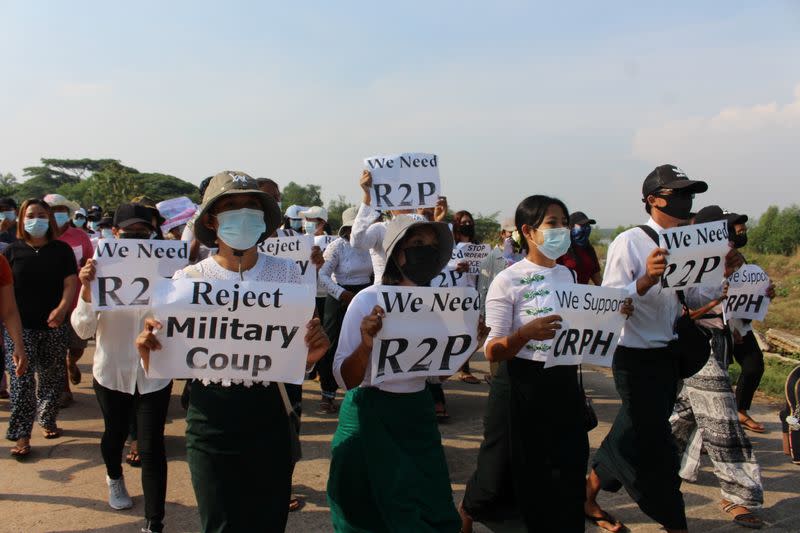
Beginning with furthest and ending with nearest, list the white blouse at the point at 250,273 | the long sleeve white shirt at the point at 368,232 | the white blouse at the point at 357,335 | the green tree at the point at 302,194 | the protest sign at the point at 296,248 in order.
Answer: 1. the green tree at the point at 302,194
2. the long sleeve white shirt at the point at 368,232
3. the protest sign at the point at 296,248
4. the white blouse at the point at 357,335
5. the white blouse at the point at 250,273

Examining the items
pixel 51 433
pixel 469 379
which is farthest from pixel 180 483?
pixel 469 379

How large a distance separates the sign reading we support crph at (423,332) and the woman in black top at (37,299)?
12.6 ft

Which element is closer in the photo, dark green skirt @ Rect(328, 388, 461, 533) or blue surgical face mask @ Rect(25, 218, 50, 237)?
dark green skirt @ Rect(328, 388, 461, 533)

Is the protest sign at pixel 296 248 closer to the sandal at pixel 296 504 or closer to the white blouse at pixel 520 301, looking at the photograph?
the sandal at pixel 296 504

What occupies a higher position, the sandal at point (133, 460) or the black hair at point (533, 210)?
the black hair at point (533, 210)

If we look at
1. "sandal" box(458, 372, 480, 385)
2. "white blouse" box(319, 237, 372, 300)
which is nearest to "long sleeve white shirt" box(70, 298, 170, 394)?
"white blouse" box(319, 237, 372, 300)

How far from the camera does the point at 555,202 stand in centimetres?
417

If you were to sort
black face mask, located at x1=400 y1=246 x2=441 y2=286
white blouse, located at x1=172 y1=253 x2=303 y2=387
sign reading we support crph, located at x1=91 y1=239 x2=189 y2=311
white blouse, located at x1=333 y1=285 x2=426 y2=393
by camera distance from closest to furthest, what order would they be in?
white blouse, located at x1=172 y1=253 x2=303 y2=387, white blouse, located at x1=333 y1=285 x2=426 y2=393, black face mask, located at x1=400 y1=246 x2=441 y2=286, sign reading we support crph, located at x1=91 y1=239 x2=189 y2=311

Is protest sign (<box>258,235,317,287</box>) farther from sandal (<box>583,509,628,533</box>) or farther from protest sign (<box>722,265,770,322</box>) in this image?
protest sign (<box>722,265,770,322</box>)

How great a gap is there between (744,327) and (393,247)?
5008 millimetres

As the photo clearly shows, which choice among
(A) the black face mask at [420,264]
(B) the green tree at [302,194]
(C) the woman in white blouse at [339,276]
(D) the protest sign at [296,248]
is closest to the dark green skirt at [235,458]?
(A) the black face mask at [420,264]

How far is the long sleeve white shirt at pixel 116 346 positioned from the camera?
4.47m

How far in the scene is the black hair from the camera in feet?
13.5

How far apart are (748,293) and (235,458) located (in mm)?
5535
